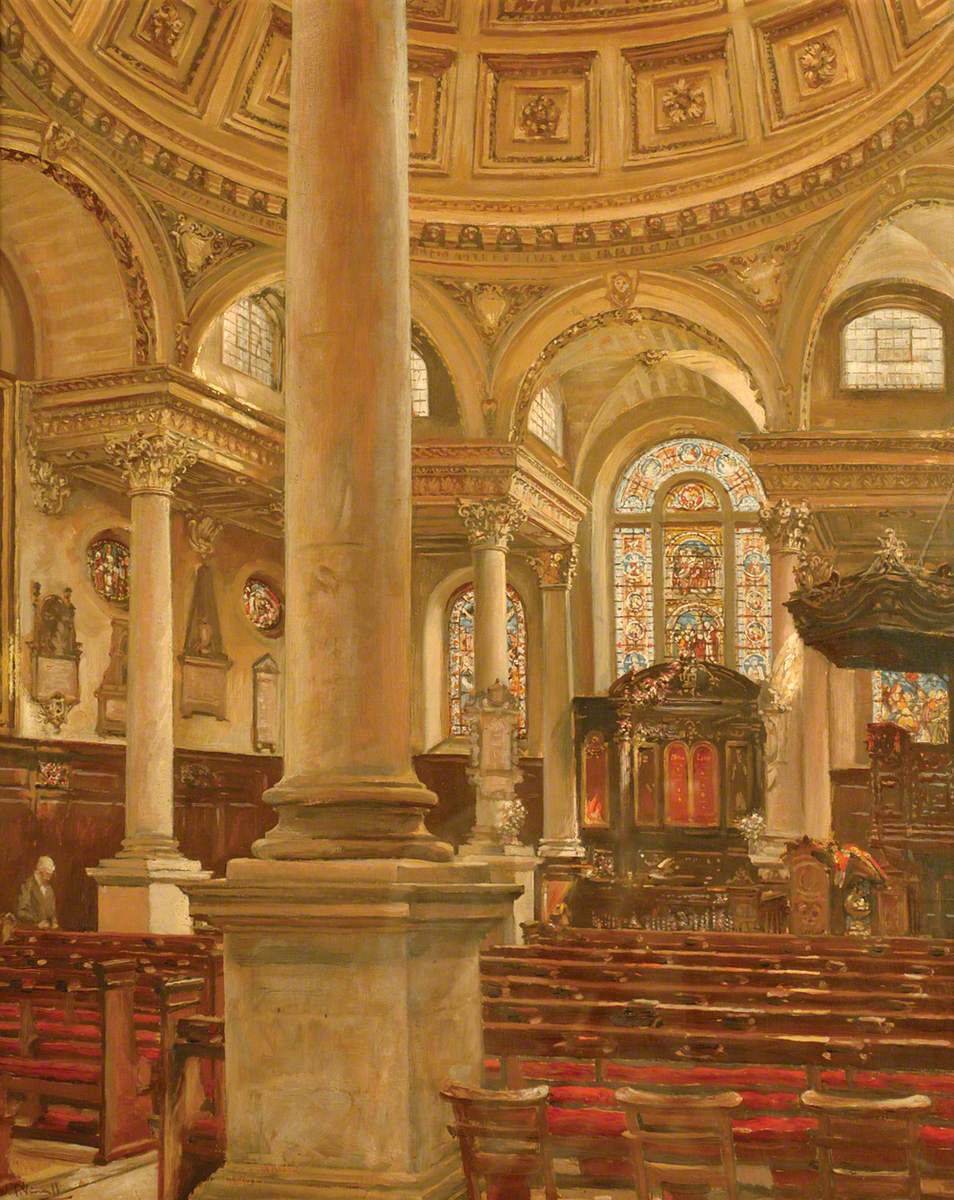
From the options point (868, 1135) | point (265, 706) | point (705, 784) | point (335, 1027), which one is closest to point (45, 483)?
point (265, 706)

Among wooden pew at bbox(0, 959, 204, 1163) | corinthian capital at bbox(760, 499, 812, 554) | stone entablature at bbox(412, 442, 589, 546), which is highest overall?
stone entablature at bbox(412, 442, 589, 546)

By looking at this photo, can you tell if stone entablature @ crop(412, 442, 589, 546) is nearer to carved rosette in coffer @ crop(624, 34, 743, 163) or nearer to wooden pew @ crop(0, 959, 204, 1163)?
carved rosette in coffer @ crop(624, 34, 743, 163)

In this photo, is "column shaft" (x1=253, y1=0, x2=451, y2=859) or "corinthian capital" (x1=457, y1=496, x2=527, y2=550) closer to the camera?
"column shaft" (x1=253, y1=0, x2=451, y2=859)

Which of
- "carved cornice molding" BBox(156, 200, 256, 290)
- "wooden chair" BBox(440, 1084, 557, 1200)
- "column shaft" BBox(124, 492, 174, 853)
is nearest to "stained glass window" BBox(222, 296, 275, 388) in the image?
"carved cornice molding" BBox(156, 200, 256, 290)

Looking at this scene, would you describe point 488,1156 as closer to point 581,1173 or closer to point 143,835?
point 581,1173

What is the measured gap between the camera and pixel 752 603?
27281 millimetres

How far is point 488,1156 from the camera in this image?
538 centimetres

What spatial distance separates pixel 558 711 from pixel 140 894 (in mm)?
8712

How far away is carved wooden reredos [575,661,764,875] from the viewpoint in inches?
1002

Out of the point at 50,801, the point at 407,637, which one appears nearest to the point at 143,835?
the point at 50,801

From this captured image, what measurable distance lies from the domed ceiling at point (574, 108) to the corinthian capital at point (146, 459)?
3165 millimetres

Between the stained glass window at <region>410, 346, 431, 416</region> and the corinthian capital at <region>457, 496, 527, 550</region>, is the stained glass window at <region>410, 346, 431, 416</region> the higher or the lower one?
the higher one

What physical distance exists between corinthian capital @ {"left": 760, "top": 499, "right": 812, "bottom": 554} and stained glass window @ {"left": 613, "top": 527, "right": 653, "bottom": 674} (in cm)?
773

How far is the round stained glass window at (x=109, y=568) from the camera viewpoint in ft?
65.4
